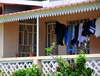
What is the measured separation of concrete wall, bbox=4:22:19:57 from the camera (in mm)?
15273

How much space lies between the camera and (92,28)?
12.5 metres

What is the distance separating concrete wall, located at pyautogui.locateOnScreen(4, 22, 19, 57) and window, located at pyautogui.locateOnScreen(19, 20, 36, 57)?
29 cm

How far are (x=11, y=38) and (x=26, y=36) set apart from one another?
0.83 metres

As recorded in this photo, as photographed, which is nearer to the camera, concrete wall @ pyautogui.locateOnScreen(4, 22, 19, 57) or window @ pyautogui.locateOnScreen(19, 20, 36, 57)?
concrete wall @ pyautogui.locateOnScreen(4, 22, 19, 57)

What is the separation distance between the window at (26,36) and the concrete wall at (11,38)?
11.4 inches

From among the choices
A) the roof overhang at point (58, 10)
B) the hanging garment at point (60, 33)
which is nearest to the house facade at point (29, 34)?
the roof overhang at point (58, 10)

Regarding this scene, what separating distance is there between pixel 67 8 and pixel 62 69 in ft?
10.1

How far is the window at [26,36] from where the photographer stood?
51.8ft

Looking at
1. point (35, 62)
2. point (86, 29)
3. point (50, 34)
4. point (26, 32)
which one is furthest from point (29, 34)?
point (86, 29)

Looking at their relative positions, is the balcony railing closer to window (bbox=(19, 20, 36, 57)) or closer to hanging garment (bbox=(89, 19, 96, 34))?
hanging garment (bbox=(89, 19, 96, 34))

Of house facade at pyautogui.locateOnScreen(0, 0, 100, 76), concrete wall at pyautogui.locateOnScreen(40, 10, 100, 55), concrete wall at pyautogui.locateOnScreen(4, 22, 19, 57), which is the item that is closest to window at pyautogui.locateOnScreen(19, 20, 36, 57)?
house facade at pyautogui.locateOnScreen(0, 0, 100, 76)

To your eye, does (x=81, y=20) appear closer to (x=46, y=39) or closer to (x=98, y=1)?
(x=46, y=39)

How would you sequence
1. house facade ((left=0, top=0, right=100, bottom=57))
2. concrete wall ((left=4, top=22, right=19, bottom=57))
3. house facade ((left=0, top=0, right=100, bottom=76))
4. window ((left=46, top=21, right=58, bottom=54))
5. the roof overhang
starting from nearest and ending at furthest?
the roof overhang, house facade ((left=0, top=0, right=100, bottom=76)), house facade ((left=0, top=0, right=100, bottom=57)), window ((left=46, top=21, right=58, bottom=54)), concrete wall ((left=4, top=22, right=19, bottom=57))

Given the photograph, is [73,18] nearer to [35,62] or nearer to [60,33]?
[60,33]
